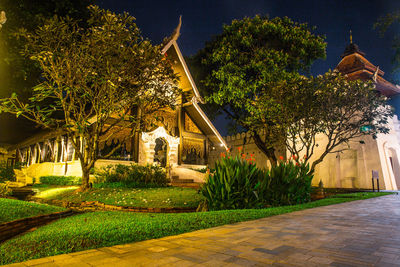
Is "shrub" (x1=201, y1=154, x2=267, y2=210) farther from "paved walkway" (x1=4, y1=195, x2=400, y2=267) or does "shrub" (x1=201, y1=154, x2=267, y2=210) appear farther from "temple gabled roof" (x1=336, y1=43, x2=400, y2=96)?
"temple gabled roof" (x1=336, y1=43, x2=400, y2=96)

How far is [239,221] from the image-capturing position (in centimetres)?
473

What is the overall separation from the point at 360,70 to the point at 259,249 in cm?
2183

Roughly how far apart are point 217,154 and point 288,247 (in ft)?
82.4

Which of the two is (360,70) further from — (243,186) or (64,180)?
(64,180)

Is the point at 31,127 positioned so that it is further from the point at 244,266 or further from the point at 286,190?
the point at 244,266

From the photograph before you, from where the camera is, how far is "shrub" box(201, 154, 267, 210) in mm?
6863

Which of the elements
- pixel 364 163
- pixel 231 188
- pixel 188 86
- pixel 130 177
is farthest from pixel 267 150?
pixel 231 188

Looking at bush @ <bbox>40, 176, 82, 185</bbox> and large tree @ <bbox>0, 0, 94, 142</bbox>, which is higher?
large tree @ <bbox>0, 0, 94, 142</bbox>

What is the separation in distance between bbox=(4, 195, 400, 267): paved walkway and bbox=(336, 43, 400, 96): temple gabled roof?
1950cm

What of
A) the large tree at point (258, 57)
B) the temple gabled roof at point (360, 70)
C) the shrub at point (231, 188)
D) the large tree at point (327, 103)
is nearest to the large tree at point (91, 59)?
the shrub at point (231, 188)

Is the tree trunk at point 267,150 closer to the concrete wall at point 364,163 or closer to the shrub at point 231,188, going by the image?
the concrete wall at point 364,163

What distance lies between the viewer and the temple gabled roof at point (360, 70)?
1961 centimetres

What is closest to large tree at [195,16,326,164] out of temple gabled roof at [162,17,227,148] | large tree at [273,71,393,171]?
temple gabled roof at [162,17,227,148]

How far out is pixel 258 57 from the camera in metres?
17.9
